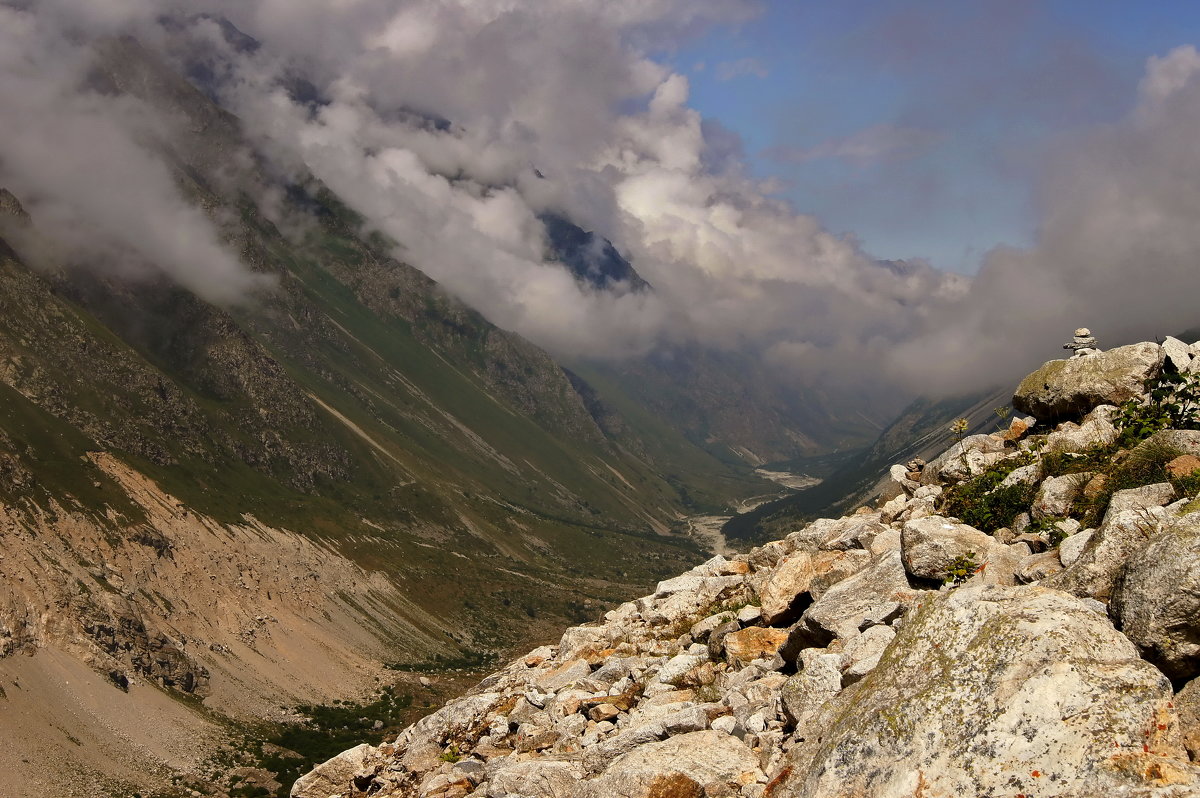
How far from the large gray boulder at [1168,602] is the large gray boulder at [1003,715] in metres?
0.53

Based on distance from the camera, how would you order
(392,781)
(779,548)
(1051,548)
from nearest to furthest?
(1051,548), (392,781), (779,548)

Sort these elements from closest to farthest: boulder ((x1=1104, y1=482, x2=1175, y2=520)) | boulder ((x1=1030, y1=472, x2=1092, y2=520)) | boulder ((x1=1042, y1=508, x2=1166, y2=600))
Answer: boulder ((x1=1042, y1=508, x2=1166, y2=600)), boulder ((x1=1104, y1=482, x2=1175, y2=520)), boulder ((x1=1030, y1=472, x2=1092, y2=520))

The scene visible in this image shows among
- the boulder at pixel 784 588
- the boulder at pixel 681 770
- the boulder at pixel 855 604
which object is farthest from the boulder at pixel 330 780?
the boulder at pixel 855 604

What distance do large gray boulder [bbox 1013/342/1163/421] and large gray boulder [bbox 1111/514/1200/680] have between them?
1662cm

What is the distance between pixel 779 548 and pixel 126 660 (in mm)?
135511

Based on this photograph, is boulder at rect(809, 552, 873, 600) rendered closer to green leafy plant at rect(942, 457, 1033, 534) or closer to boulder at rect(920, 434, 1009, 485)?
green leafy plant at rect(942, 457, 1033, 534)

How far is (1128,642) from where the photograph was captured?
34.0 feet

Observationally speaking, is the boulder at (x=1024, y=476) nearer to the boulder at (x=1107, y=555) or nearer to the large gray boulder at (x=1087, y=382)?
the large gray boulder at (x=1087, y=382)

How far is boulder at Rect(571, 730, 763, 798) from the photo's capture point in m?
12.4

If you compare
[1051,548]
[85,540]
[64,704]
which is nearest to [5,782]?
[64,704]

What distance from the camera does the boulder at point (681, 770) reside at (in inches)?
489

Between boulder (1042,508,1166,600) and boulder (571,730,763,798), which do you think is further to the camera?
Result: boulder (1042,508,1166,600)

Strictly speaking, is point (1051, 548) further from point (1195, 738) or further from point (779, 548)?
point (779, 548)

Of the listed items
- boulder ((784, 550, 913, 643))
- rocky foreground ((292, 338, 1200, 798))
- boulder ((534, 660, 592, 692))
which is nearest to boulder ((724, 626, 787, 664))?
rocky foreground ((292, 338, 1200, 798))
